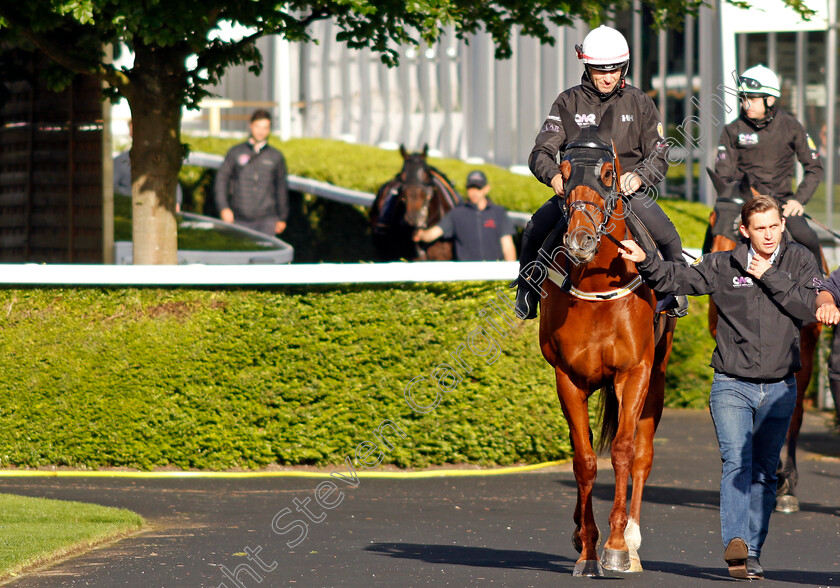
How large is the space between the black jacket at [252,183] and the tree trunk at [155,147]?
12.1 feet

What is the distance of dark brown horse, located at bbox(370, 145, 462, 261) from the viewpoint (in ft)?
48.2

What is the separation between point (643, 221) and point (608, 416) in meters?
1.54

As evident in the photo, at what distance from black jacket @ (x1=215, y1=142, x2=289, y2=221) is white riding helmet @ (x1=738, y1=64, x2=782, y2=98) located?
22.0 feet

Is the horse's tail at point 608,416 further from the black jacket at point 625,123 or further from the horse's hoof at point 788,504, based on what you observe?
the horse's hoof at point 788,504

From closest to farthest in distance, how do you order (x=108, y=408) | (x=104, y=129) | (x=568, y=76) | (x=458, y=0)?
(x=108, y=408) < (x=458, y=0) < (x=104, y=129) < (x=568, y=76)

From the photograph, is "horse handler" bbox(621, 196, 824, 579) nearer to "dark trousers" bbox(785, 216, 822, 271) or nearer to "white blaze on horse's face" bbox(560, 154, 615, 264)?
"white blaze on horse's face" bbox(560, 154, 615, 264)

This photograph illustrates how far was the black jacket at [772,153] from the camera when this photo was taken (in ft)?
33.7

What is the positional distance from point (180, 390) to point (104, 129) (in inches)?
137

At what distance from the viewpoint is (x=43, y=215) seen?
13.0 meters

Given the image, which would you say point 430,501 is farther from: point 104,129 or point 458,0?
point 104,129

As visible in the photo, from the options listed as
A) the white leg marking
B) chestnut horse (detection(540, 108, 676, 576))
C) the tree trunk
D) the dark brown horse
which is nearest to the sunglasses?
chestnut horse (detection(540, 108, 676, 576))

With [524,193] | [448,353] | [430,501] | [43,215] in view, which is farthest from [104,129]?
[524,193]

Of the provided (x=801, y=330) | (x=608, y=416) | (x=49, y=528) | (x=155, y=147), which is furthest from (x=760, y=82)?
(x=49, y=528)

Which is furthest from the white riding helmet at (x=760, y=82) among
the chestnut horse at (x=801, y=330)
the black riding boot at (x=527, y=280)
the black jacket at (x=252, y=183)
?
the black jacket at (x=252, y=183)
